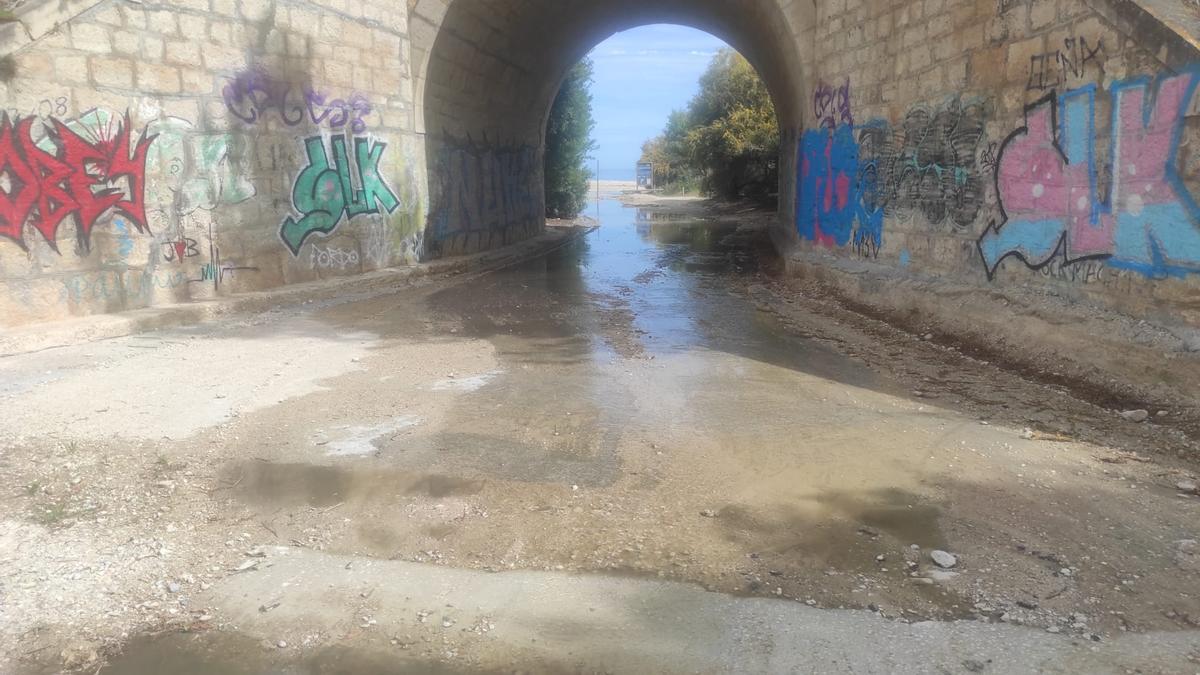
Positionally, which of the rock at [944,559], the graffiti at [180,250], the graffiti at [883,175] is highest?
the graffiti at [883,175]

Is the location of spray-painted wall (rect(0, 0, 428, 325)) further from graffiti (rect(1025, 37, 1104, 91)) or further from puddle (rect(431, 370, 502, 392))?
graffiti (rect(1025, 37, 1104, 91))

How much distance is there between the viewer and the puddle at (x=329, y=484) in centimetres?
400

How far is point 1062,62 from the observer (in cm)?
601

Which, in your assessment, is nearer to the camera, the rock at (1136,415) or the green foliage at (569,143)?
the rock at (1136,415)

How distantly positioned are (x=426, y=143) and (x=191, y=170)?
479cm

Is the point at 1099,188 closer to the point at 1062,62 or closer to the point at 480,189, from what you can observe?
the point at 1062,62

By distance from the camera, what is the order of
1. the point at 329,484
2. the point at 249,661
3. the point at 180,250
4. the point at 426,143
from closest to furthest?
1. the point at 249,661
2. the point at 329,484
3. the point at 180,250
4. the point at 426,143

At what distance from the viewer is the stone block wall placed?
5.11 meters

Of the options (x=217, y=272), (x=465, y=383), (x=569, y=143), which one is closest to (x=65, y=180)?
(x=217, y=272)

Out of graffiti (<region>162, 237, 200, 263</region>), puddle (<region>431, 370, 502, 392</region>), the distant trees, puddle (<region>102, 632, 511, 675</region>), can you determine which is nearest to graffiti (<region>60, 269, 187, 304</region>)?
graffiti (<region>162, 237, 200, 263</region>)

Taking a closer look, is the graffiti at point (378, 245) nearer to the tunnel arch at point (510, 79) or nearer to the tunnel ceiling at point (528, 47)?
the tunnel arch at point (510, 79)

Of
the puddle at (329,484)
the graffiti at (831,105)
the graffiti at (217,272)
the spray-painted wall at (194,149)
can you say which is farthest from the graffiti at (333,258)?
the graffiti at (831,105)

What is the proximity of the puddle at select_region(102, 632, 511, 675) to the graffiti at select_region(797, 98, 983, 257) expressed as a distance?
22.2ft

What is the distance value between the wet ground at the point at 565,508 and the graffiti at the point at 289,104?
141 inches
